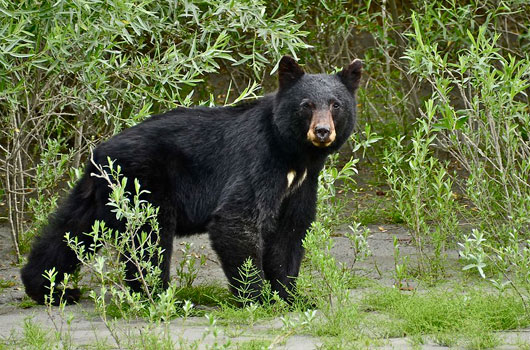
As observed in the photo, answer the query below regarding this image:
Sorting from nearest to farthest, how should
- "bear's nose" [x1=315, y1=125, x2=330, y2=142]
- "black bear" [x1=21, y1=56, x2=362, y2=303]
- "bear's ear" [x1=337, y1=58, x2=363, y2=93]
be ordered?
"bear's nose" [x1=315, y1=125, x2=330, y2=142] < "black bear" [x1=21, y1=56, x2=362, y2=303] < "bear's ear" [x1=337, y1=58, x2=363, y2=93]

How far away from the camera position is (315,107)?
24.4 ft

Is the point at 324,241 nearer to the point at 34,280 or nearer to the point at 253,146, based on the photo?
the point at 253,146

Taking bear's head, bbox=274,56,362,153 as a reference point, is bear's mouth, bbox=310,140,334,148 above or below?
below

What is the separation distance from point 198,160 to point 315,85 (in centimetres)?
111

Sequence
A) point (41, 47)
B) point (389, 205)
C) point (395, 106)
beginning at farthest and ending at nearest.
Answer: point (395, 106) < point (389, 205) < point (41, 47)

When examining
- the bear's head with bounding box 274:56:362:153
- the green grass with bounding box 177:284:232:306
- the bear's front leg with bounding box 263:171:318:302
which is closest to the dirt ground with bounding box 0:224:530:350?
the green grass with bounding box 177:284:232:306

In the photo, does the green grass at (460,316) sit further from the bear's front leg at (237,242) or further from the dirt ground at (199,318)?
the bear's front leg at (237,242)

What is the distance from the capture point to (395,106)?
1243 cm

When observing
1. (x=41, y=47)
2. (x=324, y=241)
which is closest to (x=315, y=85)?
(x=324, y=241)

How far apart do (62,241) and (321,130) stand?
7.38 feet

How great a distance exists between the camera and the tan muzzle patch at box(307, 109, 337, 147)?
284 inches

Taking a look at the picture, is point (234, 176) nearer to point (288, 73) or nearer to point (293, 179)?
point (293, 179)

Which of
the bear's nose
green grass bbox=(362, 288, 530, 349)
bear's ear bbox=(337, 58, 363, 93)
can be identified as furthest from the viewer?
bear's ear bbox=(337, 58, 363, 93)

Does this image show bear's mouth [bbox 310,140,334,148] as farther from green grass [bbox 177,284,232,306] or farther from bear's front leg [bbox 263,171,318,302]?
green grass [bbox 177,284,232,306]
